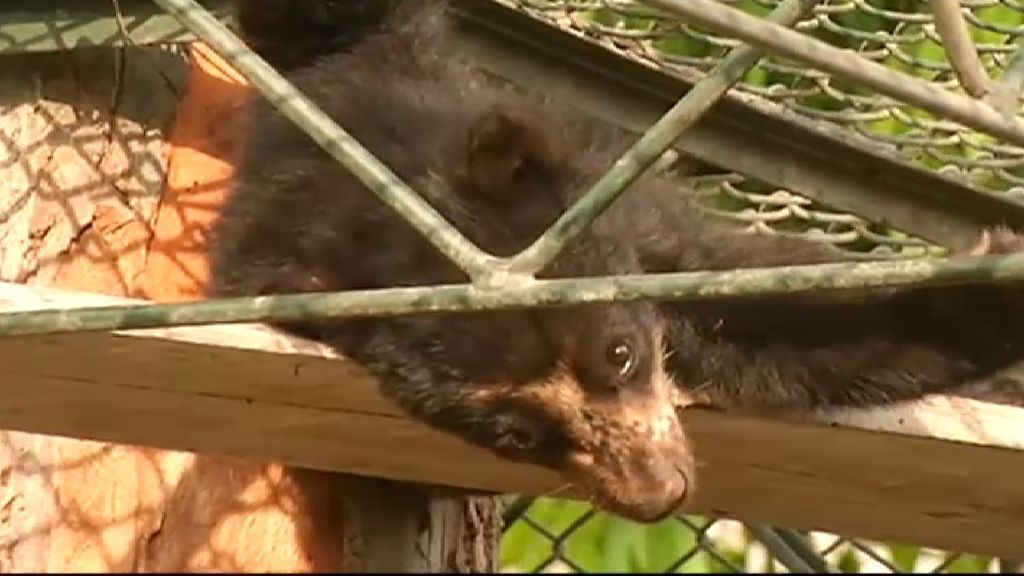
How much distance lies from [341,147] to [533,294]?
0.59 feet

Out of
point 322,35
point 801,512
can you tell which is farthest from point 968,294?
point 322,35

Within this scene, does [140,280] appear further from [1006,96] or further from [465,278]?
[1006,96]

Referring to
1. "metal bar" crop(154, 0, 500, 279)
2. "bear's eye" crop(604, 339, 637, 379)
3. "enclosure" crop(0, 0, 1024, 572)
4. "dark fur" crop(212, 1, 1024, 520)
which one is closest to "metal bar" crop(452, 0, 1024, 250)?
"enclosure" crop(0, 0, 1024, 572)

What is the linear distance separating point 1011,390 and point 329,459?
707 millimetres

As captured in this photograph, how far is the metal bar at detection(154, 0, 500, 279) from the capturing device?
1.46 meters

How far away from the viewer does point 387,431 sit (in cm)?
202

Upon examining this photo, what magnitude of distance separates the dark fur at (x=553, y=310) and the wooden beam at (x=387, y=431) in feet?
0.17

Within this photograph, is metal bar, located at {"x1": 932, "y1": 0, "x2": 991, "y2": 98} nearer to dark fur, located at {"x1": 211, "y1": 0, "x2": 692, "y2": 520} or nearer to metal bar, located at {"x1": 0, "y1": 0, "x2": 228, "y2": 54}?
dark fur, located at {"x1": 211, "y1": 0, "x2": 692, "y2": 520}

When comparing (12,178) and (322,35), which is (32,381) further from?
(322,35)

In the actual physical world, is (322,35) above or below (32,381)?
above

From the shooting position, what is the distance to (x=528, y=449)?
1982mm

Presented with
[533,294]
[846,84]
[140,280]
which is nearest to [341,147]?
[533,294]

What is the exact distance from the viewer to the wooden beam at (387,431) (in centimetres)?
171

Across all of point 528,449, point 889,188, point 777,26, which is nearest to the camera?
point 777,26
